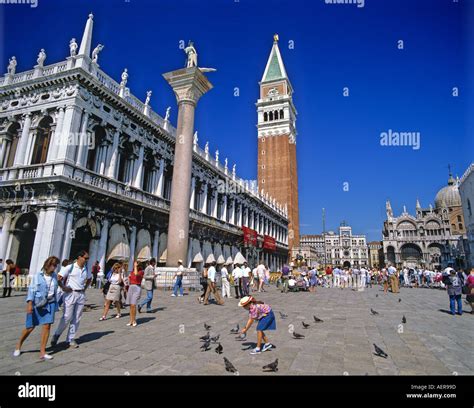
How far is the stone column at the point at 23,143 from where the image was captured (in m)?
17.2

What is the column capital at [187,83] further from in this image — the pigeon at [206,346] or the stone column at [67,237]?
the pigeon at [206,346]

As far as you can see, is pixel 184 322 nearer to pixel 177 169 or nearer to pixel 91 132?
pixel 177 169

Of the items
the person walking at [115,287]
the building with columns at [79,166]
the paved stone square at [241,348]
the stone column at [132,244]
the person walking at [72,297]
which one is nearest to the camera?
the paved stone square at [241,348]

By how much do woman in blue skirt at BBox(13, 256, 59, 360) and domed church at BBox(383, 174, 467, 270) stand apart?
76.0 meters

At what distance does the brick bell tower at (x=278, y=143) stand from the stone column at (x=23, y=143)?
4777 cm

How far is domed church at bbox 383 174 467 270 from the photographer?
68438 millimetres

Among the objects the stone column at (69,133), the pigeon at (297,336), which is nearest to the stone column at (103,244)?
the stone column at (69,133)

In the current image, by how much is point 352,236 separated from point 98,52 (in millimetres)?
107250

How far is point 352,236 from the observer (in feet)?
359

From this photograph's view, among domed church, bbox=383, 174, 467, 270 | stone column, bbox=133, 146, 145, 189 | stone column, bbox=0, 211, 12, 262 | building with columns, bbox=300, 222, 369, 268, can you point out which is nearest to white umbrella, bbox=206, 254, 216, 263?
stone column, bbox=133, 146, 145, 189

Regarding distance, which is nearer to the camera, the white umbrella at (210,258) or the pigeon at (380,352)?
the pigeon at (380,352)

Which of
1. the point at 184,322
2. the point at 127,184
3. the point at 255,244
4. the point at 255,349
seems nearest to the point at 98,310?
the point at 184,322

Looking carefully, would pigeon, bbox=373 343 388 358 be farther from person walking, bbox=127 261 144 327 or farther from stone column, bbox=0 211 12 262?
stone column, bbox=0 211 12 262

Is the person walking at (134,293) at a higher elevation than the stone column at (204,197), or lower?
lower
